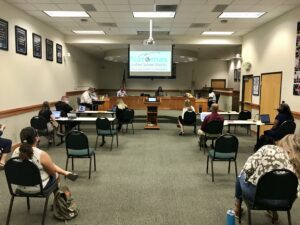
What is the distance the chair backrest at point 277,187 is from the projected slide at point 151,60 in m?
7.50

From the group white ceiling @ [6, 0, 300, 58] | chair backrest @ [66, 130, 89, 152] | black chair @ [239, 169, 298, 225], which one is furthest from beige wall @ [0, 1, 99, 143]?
black chair @ [239, 169, 298, 225]

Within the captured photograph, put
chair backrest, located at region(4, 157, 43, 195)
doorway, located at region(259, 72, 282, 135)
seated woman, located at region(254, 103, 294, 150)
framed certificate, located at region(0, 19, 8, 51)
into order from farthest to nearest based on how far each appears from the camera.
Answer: doorway, located at region(259, 72, 282, 135) → framed certificate, located at region(0, 19, 8, 51) → seated woman, located at region(254, 103, 294, 150) → chair backrest, located at region(4, 157, 43, 195)

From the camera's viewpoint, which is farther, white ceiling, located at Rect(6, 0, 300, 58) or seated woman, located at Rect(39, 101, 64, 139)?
seated woman, located at Rect(39, 101, 64, 139)

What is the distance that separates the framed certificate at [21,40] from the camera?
21.1 ft

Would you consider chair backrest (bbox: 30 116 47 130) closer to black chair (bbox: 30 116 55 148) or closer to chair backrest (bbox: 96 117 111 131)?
black chair (bbox: 30 116 55 148)

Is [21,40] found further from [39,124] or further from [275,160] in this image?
[275,160]

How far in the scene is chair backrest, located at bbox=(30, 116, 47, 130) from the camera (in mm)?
6046

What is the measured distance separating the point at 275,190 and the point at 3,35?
19.7ft

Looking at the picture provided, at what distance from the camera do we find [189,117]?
7879 mm

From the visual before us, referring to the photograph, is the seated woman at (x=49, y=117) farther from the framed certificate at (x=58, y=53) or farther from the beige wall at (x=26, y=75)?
the framed certificate at (x=58, y=53)

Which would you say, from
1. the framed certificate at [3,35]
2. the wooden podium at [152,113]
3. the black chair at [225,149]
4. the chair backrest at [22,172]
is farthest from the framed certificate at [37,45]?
the black chair at [225,149]

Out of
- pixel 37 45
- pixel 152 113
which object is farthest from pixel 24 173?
pixel 152 113

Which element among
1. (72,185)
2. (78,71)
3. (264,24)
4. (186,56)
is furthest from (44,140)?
(186,56)

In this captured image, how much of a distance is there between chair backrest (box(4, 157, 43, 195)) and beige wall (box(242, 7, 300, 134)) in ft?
18.4
